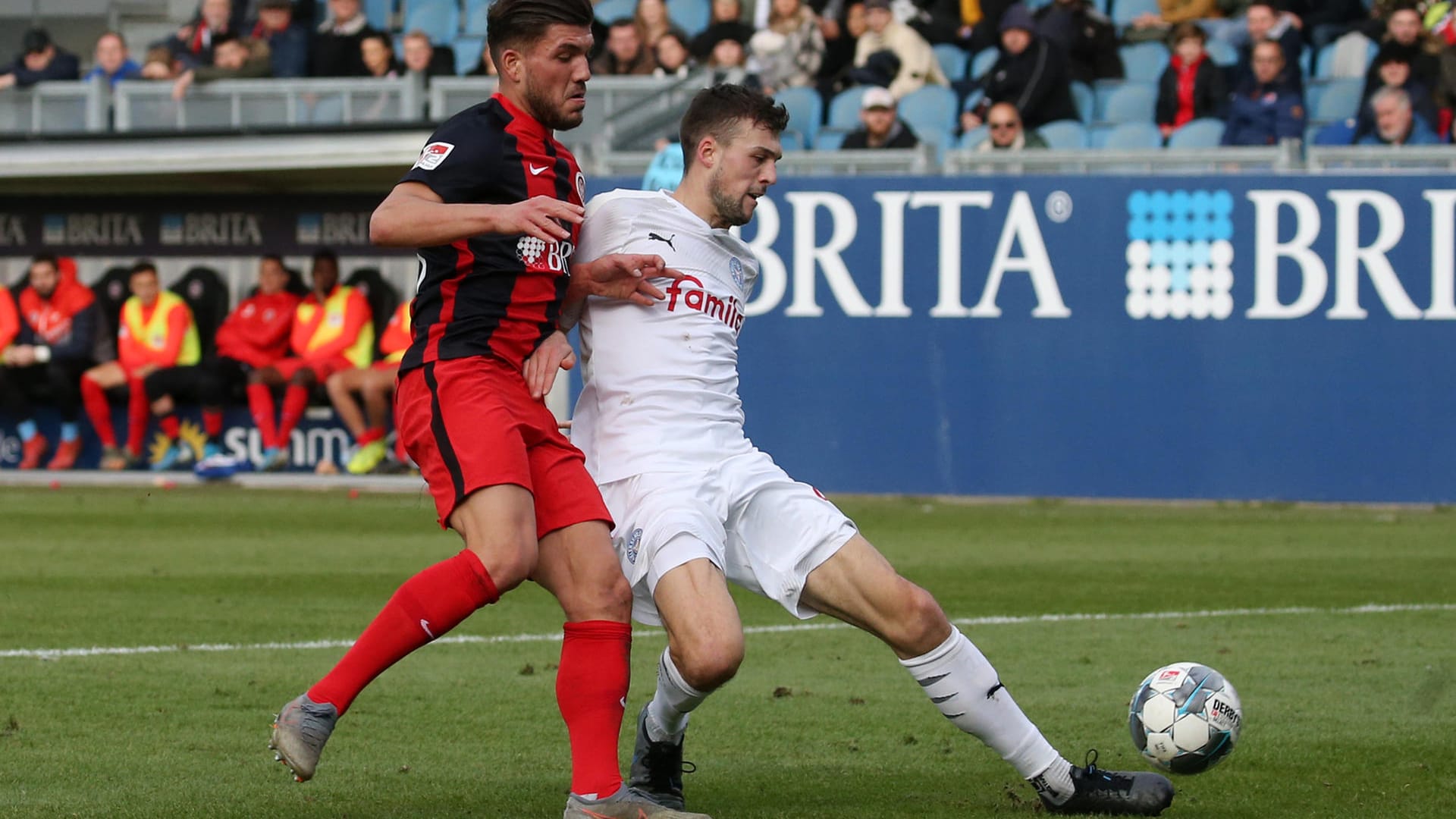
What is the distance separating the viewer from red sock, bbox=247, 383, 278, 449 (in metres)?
17.0

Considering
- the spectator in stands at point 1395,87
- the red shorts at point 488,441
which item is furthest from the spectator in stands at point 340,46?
the red shorts at point 488,441

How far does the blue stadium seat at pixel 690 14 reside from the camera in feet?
60.8

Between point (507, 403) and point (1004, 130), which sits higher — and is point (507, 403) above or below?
below

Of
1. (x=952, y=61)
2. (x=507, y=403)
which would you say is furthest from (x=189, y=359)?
(x=507, y=403)

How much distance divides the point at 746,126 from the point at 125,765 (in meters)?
2.29

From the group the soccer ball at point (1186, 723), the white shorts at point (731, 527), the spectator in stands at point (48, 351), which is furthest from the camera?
the spectator in stands at point (48, 351)

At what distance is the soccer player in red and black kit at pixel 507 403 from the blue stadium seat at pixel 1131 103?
11.9 m

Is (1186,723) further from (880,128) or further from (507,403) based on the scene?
(880,128)

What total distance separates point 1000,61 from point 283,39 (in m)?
6.80

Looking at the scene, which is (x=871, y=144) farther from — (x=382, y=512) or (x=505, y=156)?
(x=505, y=156)

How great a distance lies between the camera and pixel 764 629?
8.23 meters

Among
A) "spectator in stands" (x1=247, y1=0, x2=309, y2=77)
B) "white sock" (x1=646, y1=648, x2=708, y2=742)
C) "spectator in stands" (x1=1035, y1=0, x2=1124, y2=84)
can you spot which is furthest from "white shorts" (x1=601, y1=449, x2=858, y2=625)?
"spectator in stands" (x1=247, y1=0, x2=309, y2=77)

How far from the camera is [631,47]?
54.8 ft

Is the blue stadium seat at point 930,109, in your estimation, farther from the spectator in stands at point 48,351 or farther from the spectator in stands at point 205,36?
the spectator in stands at point 48,351
